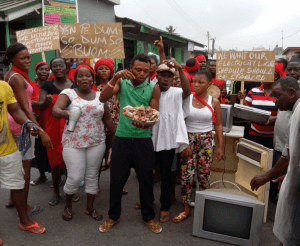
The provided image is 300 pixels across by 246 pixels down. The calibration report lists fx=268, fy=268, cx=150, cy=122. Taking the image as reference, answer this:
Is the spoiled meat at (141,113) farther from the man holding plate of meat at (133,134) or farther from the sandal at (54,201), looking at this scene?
the sandal at (54,201)

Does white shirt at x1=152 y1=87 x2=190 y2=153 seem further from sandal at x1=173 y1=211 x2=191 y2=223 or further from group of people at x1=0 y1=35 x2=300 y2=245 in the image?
sandal at x1=173 y1=211 x2=191 y2=223

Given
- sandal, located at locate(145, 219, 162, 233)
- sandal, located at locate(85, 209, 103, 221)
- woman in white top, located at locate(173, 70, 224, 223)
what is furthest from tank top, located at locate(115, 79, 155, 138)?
sandal, located at locate(85, 209, 103, 221)

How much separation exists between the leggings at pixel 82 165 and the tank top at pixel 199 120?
3.60 ft

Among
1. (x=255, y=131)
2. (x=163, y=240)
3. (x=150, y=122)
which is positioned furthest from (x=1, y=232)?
(x=255, y=131)

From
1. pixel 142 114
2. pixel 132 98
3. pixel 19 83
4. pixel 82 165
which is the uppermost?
pixel 19 83

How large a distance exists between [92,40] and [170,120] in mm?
2103

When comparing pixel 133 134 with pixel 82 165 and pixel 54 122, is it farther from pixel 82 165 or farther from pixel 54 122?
pixel 54 122

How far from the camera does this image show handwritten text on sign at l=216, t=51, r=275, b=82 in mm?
4176

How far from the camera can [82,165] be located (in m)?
3.12

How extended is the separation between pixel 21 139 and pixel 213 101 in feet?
7.28

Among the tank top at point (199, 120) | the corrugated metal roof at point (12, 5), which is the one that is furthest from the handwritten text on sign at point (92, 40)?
the corrugated metal roof at point (12, 5)

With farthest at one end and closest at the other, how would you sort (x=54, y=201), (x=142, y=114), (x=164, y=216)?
1. (x=54, y=201)
2. (x=164, y=216)
3. (x=142, y=114)

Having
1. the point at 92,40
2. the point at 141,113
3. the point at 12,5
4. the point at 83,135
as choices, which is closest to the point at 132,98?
the point at 141,113

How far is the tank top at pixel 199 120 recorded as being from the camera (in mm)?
3184
